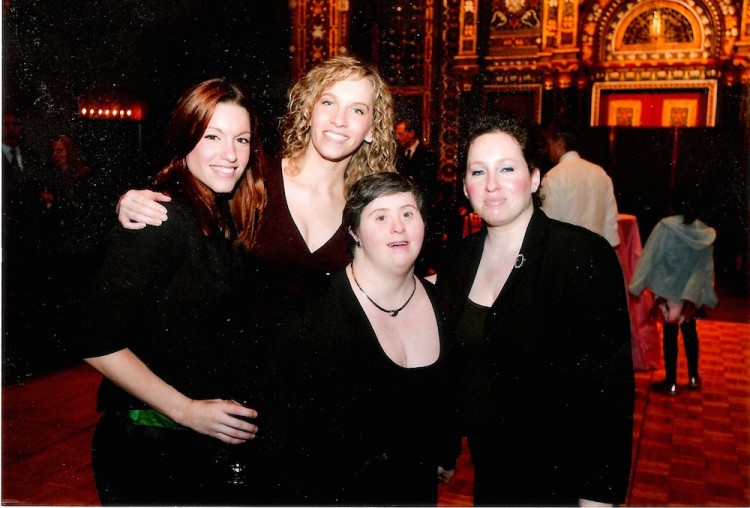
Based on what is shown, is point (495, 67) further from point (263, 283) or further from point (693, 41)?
point (263, 283)

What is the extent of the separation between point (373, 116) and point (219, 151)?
704 mm

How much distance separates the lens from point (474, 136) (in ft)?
5.61

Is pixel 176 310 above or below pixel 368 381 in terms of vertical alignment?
above

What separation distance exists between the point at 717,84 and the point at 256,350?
33.9ft

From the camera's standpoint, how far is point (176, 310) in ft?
5.12

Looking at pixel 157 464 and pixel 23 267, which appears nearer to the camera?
pixel 157 464

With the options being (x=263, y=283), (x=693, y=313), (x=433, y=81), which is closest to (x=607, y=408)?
(x=263, y=283)

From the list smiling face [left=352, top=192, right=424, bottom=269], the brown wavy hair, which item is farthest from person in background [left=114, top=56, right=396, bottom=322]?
smiling face [left=352, top=192, right=424, bottom=269]

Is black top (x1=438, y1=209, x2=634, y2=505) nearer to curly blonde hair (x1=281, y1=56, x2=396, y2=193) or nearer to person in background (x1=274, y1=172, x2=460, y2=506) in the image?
person in background (x1=274, y1=172, x2=460, y2=506)

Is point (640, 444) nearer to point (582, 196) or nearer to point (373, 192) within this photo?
point (582, 196)

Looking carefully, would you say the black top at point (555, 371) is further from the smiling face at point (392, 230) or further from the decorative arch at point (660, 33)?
the decorative arch at point (660, 33)

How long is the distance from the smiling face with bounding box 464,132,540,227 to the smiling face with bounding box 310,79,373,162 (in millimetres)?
546

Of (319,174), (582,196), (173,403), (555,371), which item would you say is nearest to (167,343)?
(173,403)

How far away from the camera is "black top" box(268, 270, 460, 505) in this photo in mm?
1571
